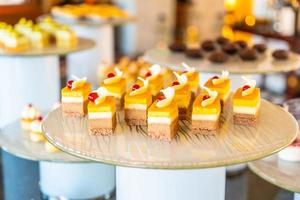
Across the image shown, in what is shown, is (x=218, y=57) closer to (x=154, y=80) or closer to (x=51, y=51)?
(x=154, y=80)

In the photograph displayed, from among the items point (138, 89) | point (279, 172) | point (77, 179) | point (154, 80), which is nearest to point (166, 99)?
point (138, 89)

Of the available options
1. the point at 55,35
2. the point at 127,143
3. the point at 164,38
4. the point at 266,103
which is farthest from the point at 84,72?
the point at 127,143

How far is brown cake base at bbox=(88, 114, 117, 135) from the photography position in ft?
7.67

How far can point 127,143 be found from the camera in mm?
2230

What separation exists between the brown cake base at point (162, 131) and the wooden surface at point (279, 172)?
0.67 metres

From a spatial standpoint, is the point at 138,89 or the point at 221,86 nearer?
the point at 138,89

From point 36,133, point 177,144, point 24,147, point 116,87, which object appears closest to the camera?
point 177,144

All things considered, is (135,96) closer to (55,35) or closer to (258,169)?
(258,169)

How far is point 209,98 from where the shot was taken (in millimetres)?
2463

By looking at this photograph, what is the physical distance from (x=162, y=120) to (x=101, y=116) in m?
0.27

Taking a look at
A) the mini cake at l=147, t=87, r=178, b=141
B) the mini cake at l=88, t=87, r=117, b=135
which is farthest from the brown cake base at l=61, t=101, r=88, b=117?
the mini cake at l=147, t=87, r=178, b=141

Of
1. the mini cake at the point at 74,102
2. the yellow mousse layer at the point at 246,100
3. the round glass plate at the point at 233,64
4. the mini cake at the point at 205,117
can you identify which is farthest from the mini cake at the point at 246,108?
the round glass plate at the point at 233,64

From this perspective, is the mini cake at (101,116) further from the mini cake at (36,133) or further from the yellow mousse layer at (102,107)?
the mini cake at (36,133)

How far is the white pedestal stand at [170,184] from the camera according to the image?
7.95ft
